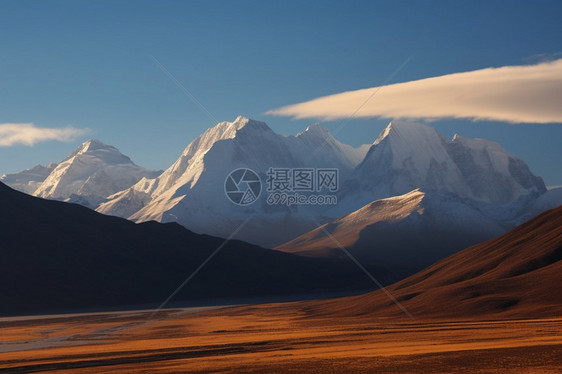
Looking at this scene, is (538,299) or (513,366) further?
(538,299)

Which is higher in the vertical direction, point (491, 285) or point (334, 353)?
point (334, 353)

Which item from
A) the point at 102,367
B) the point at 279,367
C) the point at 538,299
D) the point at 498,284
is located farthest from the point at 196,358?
the point at 498,284

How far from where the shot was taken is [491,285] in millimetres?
116375

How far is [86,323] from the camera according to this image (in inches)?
5802

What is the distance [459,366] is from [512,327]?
27721mm

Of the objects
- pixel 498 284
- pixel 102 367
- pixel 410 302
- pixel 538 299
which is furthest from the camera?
pixel 410 302

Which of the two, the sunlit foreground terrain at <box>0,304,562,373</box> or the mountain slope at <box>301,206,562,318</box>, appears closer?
the sunlit foreground terrain at <box>0,304,562,373</box>

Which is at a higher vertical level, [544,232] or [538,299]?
[544,232]

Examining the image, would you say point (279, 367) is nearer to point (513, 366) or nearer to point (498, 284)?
point (513, 366)

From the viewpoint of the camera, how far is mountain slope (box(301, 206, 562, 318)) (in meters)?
104

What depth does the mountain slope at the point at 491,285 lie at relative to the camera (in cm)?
10394

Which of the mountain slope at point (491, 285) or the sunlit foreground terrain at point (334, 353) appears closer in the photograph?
the sunlit foreground terrain at point (334, 353)

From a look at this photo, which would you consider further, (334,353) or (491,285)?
(491,285)

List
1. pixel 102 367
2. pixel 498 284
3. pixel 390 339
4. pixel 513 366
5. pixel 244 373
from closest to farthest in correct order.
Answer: pixel 513 366, pixel 244 373, pixel 102 367, pixel 390 339, pixel 498 284
